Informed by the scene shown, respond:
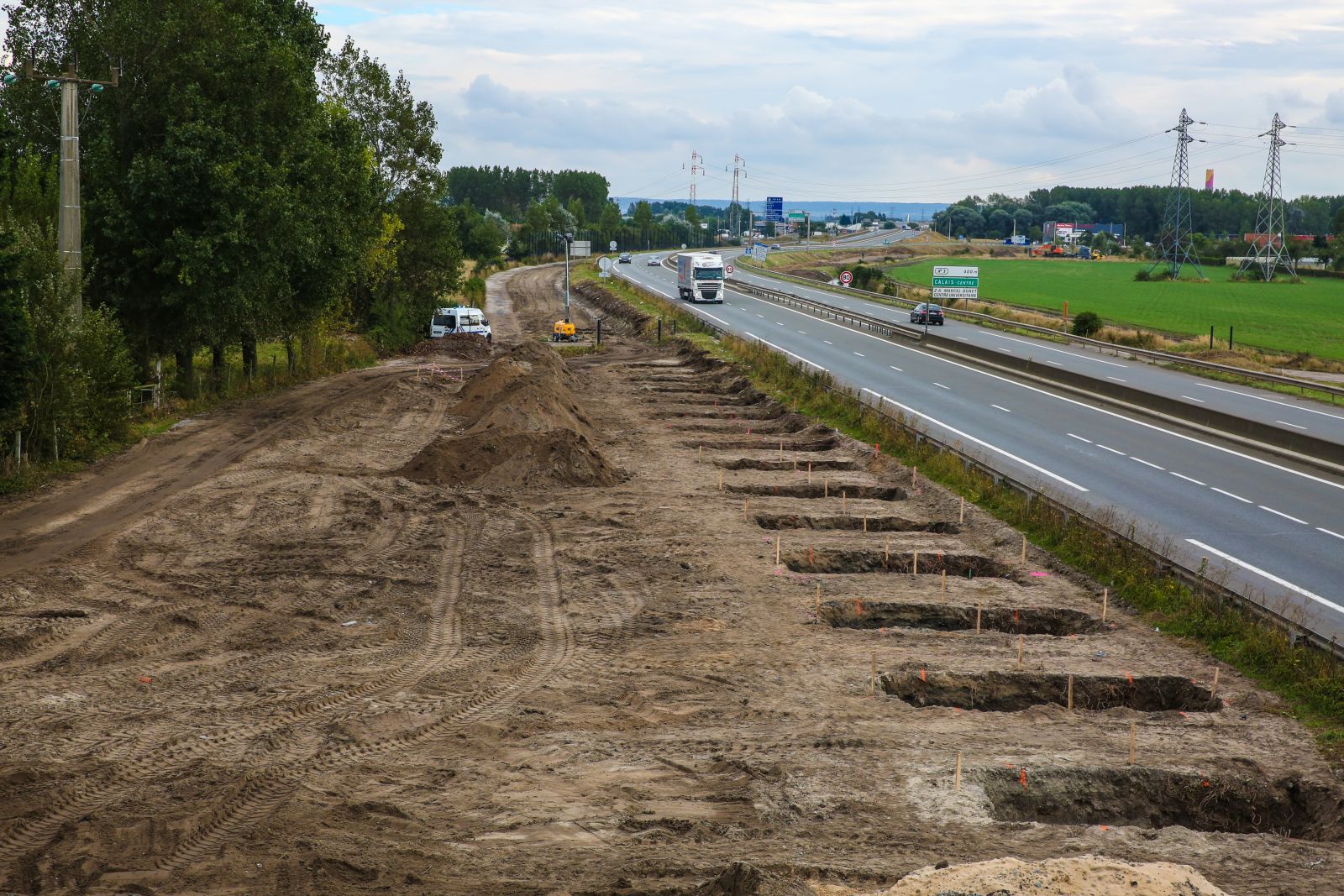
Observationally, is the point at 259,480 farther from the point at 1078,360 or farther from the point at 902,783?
the point at 1078,360

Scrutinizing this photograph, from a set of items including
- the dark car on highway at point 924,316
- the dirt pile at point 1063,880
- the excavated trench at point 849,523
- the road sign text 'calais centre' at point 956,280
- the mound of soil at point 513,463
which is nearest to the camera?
the dirt pile at point 1063,880

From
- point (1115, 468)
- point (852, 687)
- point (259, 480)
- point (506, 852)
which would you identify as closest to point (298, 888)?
point (506, 852)

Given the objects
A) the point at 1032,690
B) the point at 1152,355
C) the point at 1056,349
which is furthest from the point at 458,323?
the point at 1032,690

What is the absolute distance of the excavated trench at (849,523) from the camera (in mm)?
22969

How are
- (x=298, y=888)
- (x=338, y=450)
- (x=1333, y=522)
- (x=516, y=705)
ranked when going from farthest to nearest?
(x=338, y=450)
(x=1333, y=522)
(x=516, y=705)
(x=298, y=888)

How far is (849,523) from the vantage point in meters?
23.2

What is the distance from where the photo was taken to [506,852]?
33.2 feet

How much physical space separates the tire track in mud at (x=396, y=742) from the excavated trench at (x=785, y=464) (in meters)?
10.5

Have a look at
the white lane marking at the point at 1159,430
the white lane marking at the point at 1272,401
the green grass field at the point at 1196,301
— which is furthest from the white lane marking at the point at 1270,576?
the green grass field at the point at 1196,301

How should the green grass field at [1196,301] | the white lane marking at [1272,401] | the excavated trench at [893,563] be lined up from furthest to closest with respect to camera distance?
the green grass field at [1196,301]
the white lane marking at [1272,401]
the excavated trench at [893,563]

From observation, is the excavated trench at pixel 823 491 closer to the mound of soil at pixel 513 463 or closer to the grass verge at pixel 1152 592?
the grass verge at pixel 1152 592

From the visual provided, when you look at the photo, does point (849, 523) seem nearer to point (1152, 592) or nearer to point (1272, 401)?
point (1152, 592)

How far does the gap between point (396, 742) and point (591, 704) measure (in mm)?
2448

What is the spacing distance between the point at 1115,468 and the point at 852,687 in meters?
16.4
